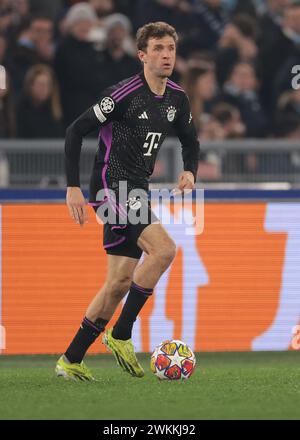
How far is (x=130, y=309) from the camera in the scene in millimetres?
7547

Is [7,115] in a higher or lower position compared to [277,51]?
lower

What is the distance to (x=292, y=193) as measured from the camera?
989 centimetres

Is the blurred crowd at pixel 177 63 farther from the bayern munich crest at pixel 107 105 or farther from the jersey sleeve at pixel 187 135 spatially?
the bayern munich crest at pixel 107 105

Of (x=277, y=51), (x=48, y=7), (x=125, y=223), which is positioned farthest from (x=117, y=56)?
(x=125, y=223)

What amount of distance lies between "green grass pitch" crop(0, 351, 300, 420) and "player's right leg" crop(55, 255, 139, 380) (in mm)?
125

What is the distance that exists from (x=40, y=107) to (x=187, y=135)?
3910mm

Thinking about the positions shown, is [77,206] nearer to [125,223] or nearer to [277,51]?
[125,223]

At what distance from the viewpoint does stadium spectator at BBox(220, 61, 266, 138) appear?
512 inches

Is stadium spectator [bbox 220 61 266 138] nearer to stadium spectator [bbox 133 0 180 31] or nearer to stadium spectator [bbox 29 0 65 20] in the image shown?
stadium spectator [bbox 133 0 180 31]

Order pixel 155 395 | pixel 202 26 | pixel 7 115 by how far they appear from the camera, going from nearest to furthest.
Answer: pixel 155 395 → pixel 7 115 → pixel 202 26

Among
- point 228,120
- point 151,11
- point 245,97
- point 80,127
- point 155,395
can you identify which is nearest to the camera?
point 155,395

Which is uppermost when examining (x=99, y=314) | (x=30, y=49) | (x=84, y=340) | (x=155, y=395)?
(x=30, y=49)

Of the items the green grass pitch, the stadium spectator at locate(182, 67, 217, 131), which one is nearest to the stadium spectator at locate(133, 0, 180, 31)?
the stadium spectator at locate(182, 67, 217, 131)
